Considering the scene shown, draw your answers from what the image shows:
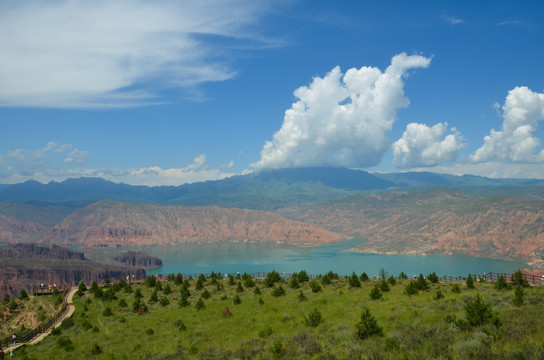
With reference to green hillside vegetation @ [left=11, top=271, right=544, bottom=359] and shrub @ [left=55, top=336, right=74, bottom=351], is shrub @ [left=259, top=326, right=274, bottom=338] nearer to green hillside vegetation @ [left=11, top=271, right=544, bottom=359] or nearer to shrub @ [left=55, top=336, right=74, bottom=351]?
green hillside vegetation @ [left=11, top=271, right=544, bottom=359]

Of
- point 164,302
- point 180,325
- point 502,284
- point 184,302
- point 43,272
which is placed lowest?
point 43,272

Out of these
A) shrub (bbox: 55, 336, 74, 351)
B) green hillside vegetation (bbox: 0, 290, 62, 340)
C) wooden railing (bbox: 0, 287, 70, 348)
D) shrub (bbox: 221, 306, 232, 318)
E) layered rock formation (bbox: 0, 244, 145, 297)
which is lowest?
layered rock formation (bbox: 0, 244, 145, 297)

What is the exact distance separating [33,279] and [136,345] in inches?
6211

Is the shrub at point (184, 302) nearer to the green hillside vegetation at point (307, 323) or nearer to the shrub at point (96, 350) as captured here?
the green hillside vegetation at point (307, 323)

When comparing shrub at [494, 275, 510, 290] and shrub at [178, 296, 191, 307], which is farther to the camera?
shrub at [178, 296, 191, 307]

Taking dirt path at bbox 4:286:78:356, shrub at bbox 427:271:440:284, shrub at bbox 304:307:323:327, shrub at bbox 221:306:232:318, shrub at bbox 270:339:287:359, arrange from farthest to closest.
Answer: shrub at bbox 427:271:440:284, dirt path at bbox 4:286:78:356, shrub at bbox 221:306:232:318, shrub at bbox 304:307:323:327, shrub at bbox 270:339:287:359

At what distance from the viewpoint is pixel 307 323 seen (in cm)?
2808

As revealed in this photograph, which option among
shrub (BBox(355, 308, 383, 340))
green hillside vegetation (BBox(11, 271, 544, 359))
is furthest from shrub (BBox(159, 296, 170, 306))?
shrub (BBox(355, 308, 383, 340))

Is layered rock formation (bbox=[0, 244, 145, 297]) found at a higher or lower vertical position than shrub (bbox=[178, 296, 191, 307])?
lower

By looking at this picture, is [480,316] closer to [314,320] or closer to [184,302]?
[314,320]

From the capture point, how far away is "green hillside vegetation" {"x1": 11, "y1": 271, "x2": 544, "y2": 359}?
59.8 feet

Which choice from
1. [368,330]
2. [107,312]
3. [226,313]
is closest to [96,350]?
[226,313]

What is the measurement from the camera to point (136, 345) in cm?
3092

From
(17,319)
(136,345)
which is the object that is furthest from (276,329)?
(17,319)
